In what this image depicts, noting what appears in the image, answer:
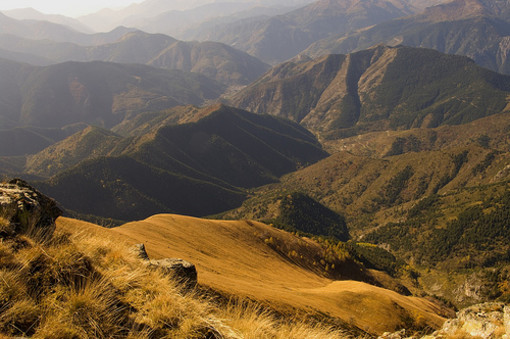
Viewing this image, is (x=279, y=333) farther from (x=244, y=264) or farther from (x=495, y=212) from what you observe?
(x=495, y=212)

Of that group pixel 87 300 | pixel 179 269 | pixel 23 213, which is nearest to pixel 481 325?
pixel 179 269

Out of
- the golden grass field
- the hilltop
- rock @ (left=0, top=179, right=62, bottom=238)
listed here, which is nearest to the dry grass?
the hilltop

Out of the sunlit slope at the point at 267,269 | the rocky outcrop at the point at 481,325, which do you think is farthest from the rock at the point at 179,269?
the rocky outcrop at the point at 481,325

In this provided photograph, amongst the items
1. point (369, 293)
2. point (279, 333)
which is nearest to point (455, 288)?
point (369, 293)

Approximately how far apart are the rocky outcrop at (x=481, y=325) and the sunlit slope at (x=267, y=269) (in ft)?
49.9

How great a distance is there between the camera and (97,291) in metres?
9.42

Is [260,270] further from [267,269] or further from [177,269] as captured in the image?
[177,269]

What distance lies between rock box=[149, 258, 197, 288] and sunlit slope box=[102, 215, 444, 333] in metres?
9.98

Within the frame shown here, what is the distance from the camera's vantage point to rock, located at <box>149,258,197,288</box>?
1427cm

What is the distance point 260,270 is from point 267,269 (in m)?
4.51

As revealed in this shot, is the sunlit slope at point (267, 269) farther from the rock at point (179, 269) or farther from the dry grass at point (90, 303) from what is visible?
the dry grass at point (90, 303)

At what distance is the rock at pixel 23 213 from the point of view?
12.2m

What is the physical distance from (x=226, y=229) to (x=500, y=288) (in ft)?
405

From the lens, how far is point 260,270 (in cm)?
5788
